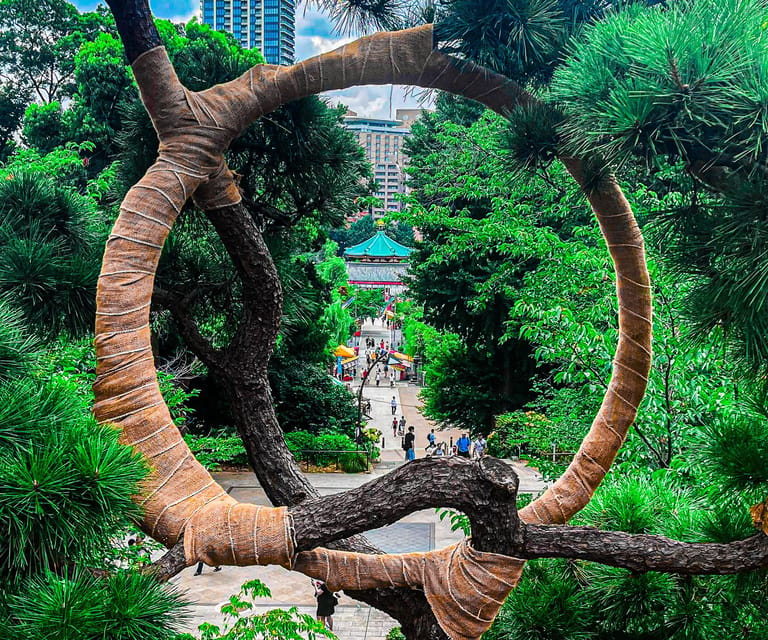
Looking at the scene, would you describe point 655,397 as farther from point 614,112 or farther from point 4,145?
point 4,145

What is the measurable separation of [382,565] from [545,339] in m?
4.12

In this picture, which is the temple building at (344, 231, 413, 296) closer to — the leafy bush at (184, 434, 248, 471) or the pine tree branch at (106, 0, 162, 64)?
the leafy bush at (184, 434, 248, 471)

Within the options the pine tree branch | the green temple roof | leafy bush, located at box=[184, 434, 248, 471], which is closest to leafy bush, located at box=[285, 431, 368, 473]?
leafy bush, located at box=[184, 434, 248, 471]

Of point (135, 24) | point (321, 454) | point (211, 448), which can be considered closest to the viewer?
point (135, 24)

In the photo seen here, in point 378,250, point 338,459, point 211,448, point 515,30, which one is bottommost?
point 338,459

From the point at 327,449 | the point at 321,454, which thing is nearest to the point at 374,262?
the point at 327,449

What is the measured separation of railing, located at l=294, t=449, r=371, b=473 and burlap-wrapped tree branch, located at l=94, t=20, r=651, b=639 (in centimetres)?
1188

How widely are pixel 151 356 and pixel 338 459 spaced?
12.8m

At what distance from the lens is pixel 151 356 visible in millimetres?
2719

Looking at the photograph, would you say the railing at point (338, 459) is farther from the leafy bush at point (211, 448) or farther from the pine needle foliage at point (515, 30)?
the pine needle foliage at point (515, 30)

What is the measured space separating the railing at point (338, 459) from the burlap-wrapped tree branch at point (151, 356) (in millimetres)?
11883

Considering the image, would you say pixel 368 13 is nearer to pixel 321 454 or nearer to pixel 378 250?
pixel 321 454

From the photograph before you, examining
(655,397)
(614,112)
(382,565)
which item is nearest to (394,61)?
(614,112)

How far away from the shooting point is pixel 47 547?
191 centimetres
